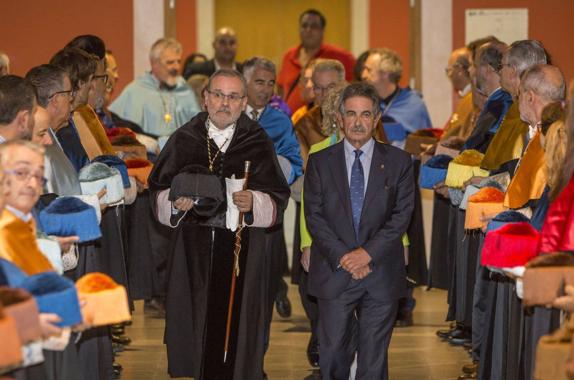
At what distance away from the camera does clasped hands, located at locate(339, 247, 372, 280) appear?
6.93 metres

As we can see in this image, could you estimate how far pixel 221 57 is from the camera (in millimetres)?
12859

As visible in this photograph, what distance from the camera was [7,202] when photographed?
5254 mm

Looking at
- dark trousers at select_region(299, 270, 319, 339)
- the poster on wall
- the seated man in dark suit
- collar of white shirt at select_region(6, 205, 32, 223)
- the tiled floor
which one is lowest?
the tiled floor

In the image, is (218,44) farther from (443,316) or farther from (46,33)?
(443,316)

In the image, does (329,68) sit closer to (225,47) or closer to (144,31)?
(225,47)

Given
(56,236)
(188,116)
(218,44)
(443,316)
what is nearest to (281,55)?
(218,44)

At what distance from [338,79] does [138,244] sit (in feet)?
6.21

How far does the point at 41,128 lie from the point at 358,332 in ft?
6.69

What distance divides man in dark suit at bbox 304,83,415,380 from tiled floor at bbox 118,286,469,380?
1.52 meters

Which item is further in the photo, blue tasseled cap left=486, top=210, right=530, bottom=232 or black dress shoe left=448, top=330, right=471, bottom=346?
black dress shoe left=448, top=330, right=471, bottom=346

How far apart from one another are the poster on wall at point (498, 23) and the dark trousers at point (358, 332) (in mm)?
6661

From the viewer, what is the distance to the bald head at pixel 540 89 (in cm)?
669

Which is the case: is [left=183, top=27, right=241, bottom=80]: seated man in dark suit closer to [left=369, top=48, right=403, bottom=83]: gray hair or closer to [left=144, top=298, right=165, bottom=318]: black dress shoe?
[left=369, top=48, right=403, bottom=83]: gray hair

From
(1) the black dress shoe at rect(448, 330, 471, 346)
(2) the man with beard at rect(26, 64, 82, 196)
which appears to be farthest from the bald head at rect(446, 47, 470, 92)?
(2) the man with beard at rect(26, 64, 82, 196)
